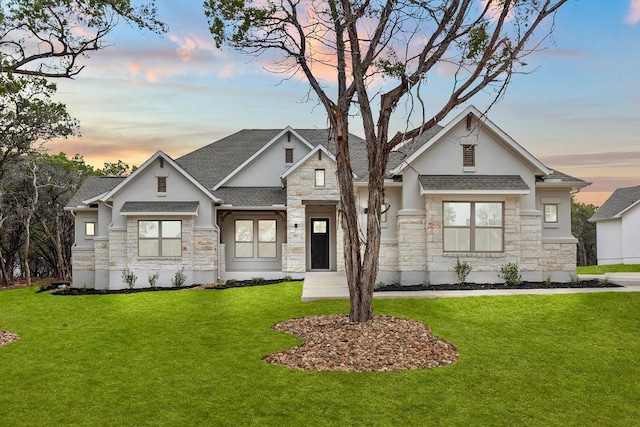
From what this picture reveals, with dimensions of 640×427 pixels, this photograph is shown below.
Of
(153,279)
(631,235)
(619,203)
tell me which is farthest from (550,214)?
(619,203)

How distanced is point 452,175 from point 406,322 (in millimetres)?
8567

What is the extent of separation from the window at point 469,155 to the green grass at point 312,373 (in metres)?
5.98

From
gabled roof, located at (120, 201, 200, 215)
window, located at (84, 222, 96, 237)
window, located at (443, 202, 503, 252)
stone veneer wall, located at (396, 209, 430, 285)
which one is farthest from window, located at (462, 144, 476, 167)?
window, located at (84, 222, 96, 237)

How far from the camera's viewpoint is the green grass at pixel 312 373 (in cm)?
835

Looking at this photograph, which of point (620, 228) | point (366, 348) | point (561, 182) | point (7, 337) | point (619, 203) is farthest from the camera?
point (619, 203)

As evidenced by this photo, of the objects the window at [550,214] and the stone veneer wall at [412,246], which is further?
the window at [550,214]

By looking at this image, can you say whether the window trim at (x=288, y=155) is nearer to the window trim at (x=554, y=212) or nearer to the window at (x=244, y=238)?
the window at (x=244, y=238)

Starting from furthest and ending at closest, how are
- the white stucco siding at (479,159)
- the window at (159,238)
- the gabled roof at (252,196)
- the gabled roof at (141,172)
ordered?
the gabled roof at (252,196) → the gabled roof at (141,172) → the window at (159,238) → the white stucco siding at (479,159)

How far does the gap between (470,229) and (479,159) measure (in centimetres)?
252

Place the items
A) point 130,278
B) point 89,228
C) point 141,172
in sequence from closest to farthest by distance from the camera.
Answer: point 130,278
point 141,172
point 89,228

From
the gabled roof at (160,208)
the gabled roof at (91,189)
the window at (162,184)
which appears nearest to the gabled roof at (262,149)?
the window at (162,184)

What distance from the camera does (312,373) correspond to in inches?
395

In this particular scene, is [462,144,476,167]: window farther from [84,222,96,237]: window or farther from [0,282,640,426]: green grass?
[84,222,96,237]: window

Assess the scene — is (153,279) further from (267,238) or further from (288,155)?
(288,155)
